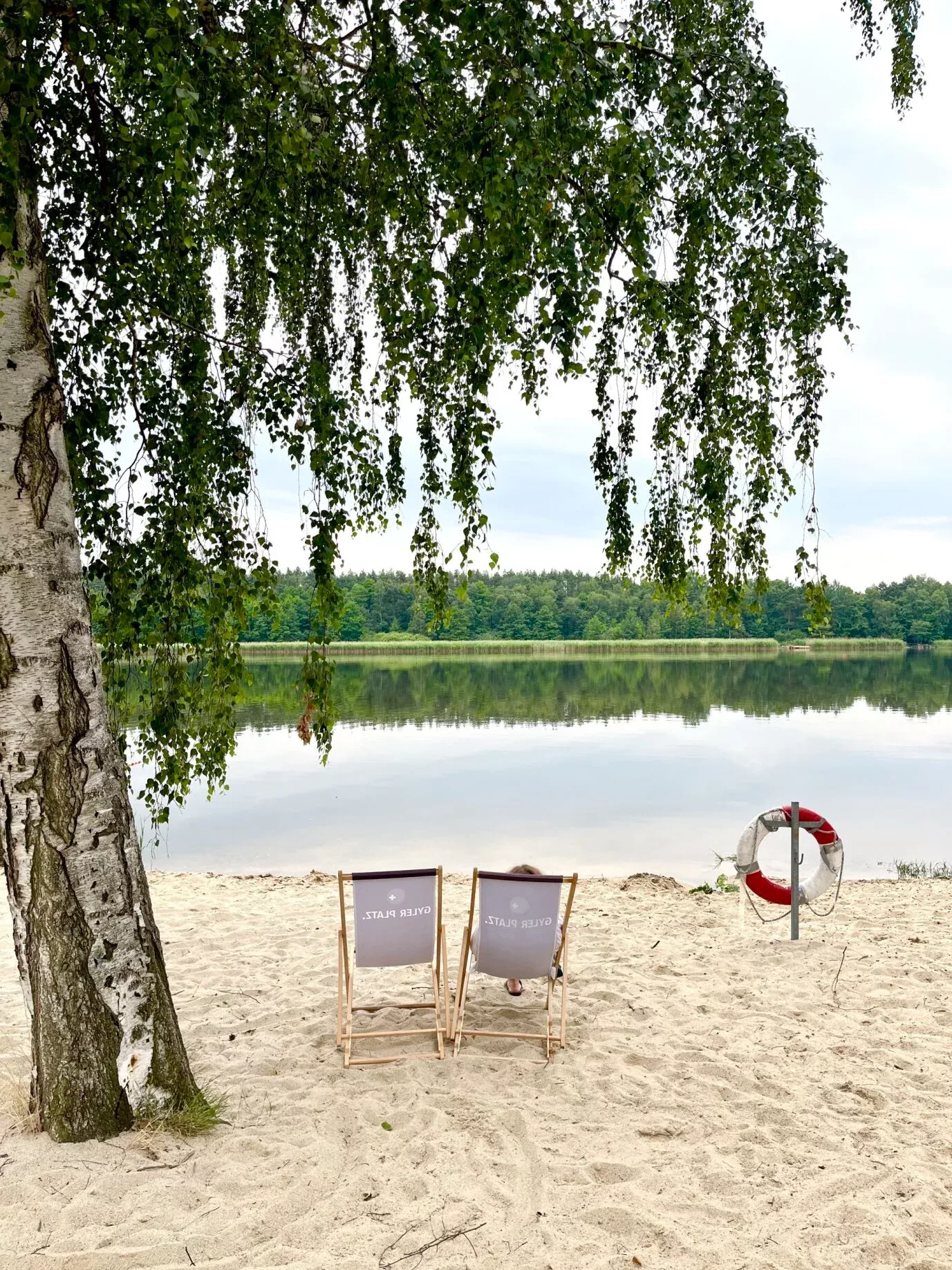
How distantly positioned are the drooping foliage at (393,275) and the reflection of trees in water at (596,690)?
31.0 ft

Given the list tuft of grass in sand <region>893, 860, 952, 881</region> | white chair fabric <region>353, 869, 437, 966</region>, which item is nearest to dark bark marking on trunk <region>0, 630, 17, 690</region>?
white chair fabric <region>353, 869, 437, 966</region>

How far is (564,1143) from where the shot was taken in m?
2.99

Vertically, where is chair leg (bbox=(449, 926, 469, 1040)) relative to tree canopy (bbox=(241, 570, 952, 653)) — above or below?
below

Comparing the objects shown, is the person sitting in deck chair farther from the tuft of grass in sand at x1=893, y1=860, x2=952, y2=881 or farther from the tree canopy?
the tree canopy

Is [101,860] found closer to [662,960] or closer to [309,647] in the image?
[309,647]

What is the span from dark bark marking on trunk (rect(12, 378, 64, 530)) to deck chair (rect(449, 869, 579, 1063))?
2.11 meters

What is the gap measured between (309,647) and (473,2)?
2029 millimetres

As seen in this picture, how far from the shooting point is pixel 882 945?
5.39 metres

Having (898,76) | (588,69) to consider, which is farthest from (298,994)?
(898,76)

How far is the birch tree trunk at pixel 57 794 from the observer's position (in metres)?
2.68

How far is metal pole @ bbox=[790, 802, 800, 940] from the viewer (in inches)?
208

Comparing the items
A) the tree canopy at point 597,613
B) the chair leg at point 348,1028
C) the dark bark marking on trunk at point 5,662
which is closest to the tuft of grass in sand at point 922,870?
the chair leg at point 348,1028

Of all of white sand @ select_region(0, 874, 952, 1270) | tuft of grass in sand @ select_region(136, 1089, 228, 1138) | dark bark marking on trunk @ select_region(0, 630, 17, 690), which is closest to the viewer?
white sand @ select_region(0, 874, 952, 1270)

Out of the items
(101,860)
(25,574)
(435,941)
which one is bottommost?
(435,941)
